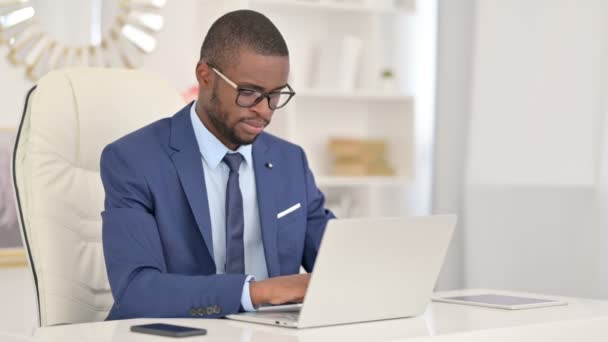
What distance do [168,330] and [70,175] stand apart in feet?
2.51

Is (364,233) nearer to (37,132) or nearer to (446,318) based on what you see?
(446,318)

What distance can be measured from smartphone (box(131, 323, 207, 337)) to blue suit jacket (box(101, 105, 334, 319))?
221 millimetres

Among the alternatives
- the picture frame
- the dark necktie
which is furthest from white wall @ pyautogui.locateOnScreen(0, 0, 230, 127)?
the dark necktie

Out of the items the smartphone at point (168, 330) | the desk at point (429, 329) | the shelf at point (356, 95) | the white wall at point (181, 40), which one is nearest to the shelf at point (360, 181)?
the shelf at point (356, 95)

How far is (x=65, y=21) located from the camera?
143 inches

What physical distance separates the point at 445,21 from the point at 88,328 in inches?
112

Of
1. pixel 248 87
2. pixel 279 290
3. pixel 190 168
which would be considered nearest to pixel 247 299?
pixel 279 290

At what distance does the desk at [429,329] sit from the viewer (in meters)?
1.50

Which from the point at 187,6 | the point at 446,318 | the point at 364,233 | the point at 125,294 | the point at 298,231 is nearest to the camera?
the point at 364,233

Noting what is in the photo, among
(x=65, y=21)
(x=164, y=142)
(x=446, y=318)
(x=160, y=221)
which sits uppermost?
(x=65, y=21)

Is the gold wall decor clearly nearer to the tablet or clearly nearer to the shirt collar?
the shirt collar

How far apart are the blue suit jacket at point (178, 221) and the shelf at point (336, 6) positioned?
5.72ft

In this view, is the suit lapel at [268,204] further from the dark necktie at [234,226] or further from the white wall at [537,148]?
the white wall at [537,148]

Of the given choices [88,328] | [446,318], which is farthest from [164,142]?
[446,318]
